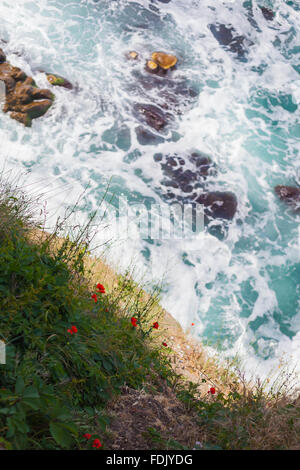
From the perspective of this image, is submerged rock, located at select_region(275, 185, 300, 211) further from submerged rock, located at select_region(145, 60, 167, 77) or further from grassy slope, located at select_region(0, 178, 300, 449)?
grassy slope, located at select_region(0, 178, 300, 449)

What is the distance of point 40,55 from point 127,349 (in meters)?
8.85

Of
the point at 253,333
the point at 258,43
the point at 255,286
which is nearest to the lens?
the point at 253,333

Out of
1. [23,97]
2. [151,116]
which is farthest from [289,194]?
[23,97]

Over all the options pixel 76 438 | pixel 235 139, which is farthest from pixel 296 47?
pixel 76 438

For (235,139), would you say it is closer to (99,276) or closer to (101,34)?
(101,34)

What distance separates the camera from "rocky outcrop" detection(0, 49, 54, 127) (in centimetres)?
819

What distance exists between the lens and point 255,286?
6.99 meters

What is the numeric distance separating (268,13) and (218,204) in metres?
9.17

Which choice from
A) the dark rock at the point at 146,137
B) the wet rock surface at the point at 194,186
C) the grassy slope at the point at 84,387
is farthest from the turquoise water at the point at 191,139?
the grassy slope at the point at 84,387

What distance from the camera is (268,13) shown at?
13.4m

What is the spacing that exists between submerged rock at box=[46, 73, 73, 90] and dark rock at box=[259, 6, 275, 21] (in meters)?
7.87

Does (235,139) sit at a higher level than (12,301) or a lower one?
lower

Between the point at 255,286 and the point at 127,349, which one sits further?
the point at 255,286

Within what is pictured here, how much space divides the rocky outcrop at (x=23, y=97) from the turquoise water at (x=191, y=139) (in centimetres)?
21
